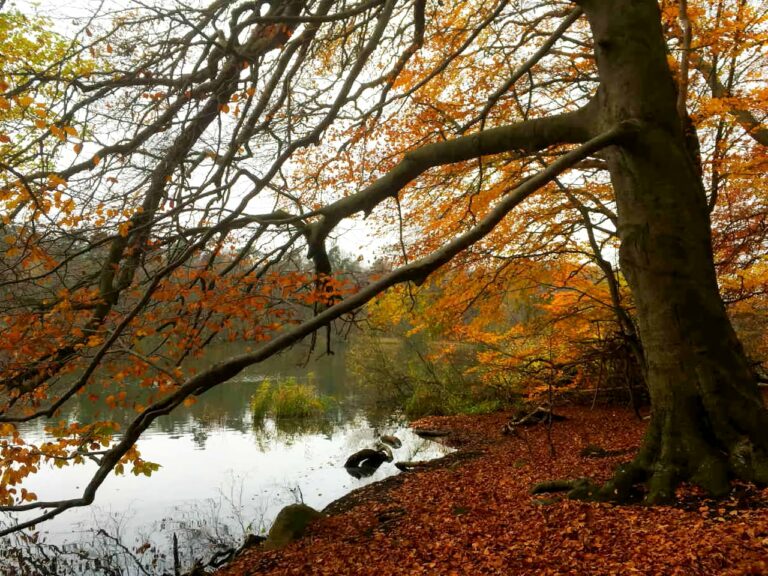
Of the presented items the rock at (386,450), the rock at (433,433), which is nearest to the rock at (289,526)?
the rock at (386,450)

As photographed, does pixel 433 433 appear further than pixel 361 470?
Yes

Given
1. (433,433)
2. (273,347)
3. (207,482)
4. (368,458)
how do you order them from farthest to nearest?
(433,433), (368,458), (207,482), (273,347)

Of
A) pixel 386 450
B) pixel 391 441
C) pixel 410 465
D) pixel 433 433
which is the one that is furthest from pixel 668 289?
pixel 433 433

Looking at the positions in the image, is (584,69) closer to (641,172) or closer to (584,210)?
(584,210)

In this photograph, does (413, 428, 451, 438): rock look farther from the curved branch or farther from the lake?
the curved branch

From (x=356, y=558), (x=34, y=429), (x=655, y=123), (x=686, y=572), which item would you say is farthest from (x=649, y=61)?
(x=34, y=429)

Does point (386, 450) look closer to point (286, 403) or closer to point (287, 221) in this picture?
point (286, 403)

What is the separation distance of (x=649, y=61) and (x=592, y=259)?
5177 mm

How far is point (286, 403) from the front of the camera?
53.1 ft

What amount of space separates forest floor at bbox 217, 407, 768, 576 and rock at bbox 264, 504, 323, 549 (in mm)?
164

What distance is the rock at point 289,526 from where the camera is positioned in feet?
20.5

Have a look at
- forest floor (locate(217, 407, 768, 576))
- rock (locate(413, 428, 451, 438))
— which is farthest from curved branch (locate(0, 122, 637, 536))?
rock (locate(413, 428, 451, 438))

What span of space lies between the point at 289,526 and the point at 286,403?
9992 mm

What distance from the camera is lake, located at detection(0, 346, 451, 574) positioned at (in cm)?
741
